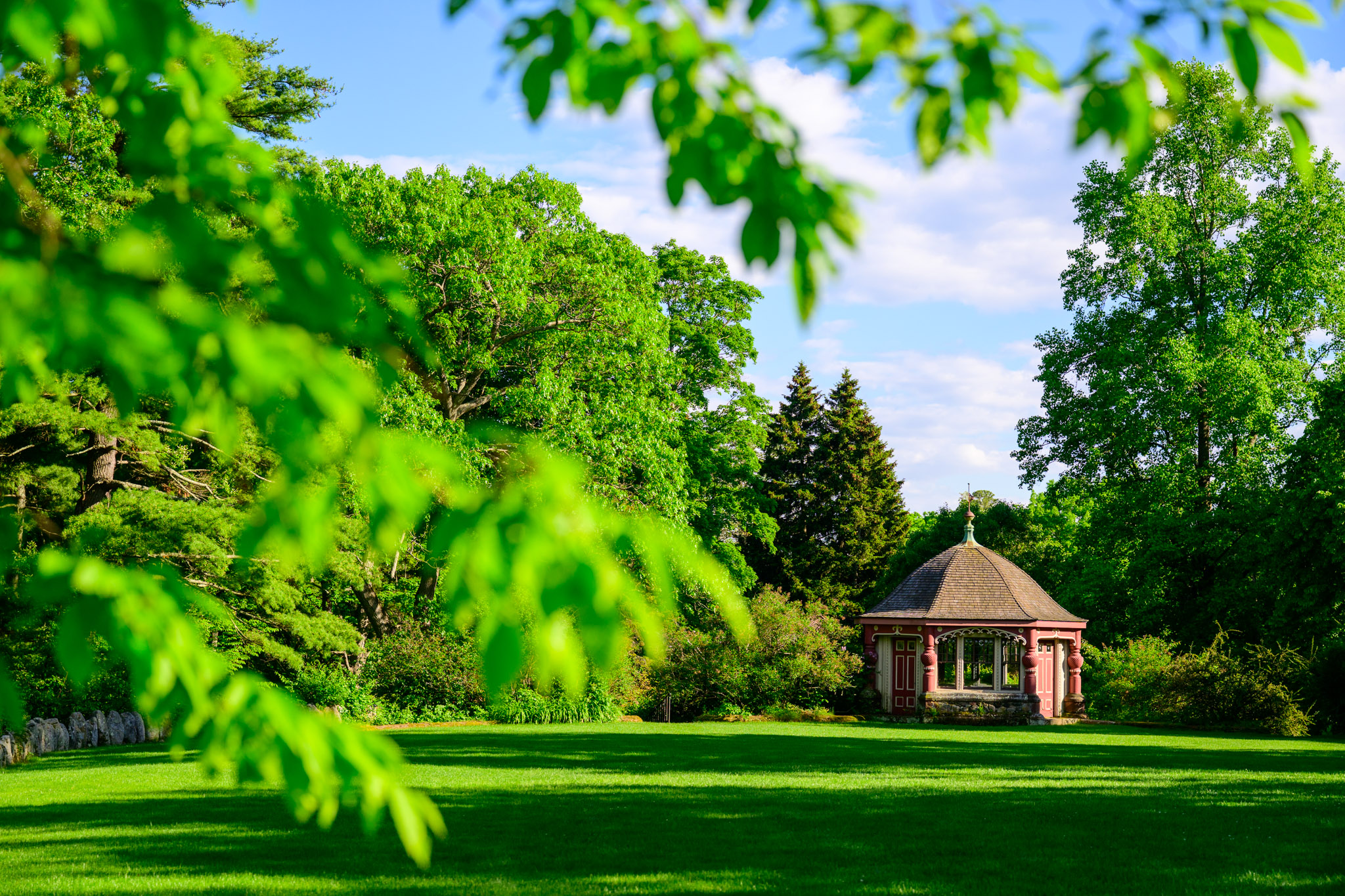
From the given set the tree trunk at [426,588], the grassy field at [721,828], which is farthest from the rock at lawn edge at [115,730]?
the tree trunk at [426,588]

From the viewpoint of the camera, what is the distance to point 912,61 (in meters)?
2.53

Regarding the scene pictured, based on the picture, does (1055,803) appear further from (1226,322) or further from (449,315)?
(1226,322)

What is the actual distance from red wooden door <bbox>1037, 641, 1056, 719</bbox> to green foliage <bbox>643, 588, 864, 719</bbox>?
4539 mm

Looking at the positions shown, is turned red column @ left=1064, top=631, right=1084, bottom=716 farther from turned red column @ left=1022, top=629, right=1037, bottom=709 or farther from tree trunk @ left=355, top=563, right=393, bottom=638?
tree trunk @ left=355, top=563, right=393, bottom=638

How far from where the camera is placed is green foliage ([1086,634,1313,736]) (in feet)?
81.7

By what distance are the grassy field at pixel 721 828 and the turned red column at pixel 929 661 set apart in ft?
37.2

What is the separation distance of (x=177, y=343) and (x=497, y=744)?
18.5 meters

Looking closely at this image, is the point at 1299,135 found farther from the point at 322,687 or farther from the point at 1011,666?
the point at 1011,666

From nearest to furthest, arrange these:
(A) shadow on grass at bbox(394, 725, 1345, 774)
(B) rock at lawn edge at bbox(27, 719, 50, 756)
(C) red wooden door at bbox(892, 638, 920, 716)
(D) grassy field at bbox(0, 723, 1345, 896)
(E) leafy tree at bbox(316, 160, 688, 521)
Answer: (D) grassy field at bbox(0, 723, 1345, 896), (A) shadow on grass at bbox(394, 725, 1345, 774), (B) rock at lawn edge at bbox(27, 719, 50, 756), (E) leafy tree at bbox(316, 160, 688, 521), (C) red wooden door at bbox(892, 638, 920, 716)

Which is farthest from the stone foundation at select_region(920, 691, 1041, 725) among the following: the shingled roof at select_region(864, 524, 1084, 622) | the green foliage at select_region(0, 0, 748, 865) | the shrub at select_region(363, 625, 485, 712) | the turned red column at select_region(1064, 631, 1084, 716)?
the green foliage at select_region(0, 0, 748, 865)

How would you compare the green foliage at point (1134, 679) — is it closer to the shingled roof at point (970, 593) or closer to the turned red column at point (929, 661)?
Result: the shingled roof at point (970, 593)

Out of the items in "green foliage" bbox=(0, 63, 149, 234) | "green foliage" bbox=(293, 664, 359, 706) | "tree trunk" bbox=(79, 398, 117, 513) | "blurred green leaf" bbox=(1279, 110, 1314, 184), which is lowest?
"green foliage" bbox=(293, 664, 359, 706)

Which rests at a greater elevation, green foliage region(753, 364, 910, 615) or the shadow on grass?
green foliage region(753, 364, 910, 615)

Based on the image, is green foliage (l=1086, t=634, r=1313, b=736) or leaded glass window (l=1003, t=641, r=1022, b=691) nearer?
green foliage (l=1086, t=634, r=1313, b=736)
